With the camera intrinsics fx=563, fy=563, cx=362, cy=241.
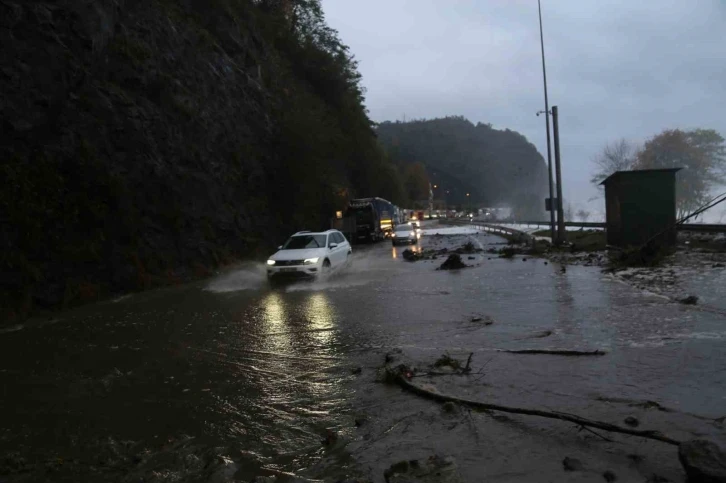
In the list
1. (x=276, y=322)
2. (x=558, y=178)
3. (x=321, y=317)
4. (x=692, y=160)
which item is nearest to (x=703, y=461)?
(x=321, y=317)

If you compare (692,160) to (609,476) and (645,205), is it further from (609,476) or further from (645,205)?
(609,476)

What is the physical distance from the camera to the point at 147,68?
768 inches

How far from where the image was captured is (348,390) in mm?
6078

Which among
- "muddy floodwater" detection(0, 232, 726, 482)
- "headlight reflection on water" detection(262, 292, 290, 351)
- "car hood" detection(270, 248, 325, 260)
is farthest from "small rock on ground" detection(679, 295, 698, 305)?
"car hood" detection(270, 248, 325, 260)

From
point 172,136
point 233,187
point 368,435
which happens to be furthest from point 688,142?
point 368,435

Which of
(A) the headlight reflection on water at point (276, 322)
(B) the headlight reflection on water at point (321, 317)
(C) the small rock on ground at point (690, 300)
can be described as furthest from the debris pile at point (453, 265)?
(C) the small rock on ground at point (690, 300)

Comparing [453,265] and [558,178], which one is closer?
[453,265]

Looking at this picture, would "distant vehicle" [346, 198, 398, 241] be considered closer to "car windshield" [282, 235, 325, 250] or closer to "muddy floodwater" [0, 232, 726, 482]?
"car windshield" [282, 235, 325, 250]

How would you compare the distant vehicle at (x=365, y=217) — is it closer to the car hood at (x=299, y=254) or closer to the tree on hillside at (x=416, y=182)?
the car hood at (x=299, y=254)

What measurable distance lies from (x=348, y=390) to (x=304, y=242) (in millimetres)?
12381

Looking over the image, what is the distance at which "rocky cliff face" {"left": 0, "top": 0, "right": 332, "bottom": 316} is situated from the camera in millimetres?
13289

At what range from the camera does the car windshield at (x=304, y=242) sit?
1791 centimetres

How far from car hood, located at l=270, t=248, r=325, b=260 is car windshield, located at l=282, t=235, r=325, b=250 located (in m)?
0.50

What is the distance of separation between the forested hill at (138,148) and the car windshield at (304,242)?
3.91 m
